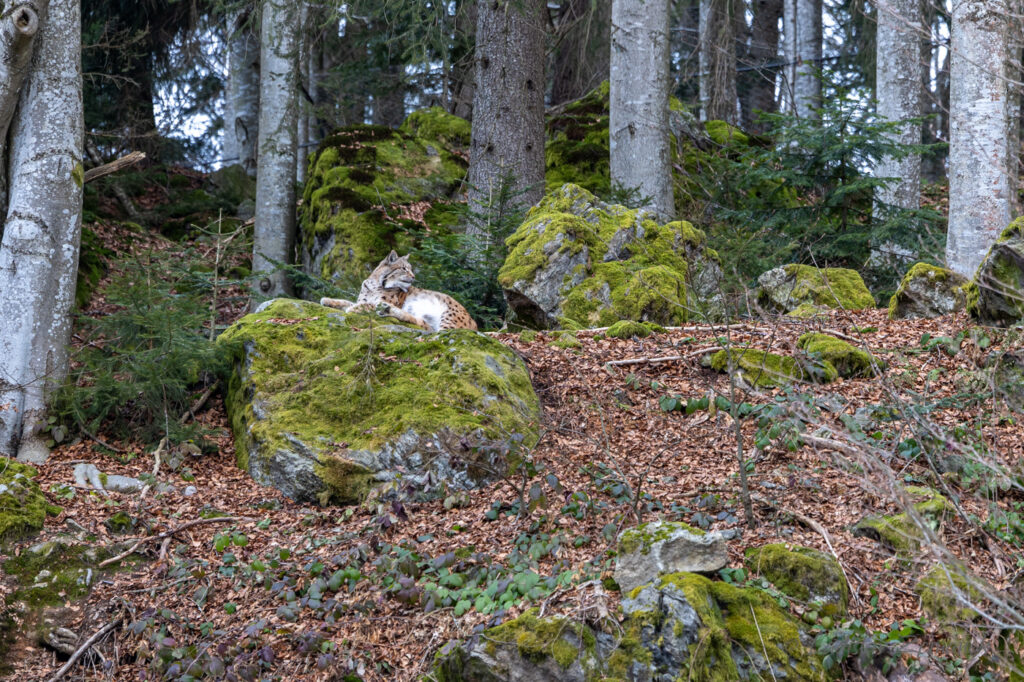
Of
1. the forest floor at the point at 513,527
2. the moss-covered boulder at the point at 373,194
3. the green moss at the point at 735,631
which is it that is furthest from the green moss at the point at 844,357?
the moss-covered boulder at the point at 373,194

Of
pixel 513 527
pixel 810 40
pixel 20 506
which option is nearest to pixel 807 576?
pixel 513 527

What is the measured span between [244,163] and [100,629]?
14.3 meters

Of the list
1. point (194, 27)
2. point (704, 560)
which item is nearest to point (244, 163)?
point (194, 27)

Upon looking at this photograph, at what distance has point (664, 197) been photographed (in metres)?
11.5

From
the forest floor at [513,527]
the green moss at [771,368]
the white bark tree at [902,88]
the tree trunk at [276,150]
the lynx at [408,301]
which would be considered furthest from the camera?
the white bark tree at [902,88]

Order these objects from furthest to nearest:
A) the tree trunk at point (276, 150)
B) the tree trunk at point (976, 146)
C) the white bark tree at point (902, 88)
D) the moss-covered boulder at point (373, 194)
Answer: the white bark tree at point (902, 88) < the tree trunk at point (276, 150) < the moss-covered boulder at point (373, 194) < the tree trunk at point (976, 146)

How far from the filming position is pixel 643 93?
1145 centimetres

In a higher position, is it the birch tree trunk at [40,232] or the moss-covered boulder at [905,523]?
the birch tree trunk at [40,232]

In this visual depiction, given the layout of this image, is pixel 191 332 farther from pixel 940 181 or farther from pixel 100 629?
pixel 940 181

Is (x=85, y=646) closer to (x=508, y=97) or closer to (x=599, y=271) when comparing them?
(x=599, y=271)

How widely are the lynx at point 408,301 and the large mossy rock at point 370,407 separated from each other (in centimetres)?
112

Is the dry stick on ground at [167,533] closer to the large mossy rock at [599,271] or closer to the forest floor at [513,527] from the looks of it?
the forest floor at [513,527]

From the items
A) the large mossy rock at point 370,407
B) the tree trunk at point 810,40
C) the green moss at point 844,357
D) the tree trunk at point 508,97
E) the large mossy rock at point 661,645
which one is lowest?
the large mossy rock at point 661,645

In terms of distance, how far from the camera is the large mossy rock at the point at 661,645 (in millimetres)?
4234
